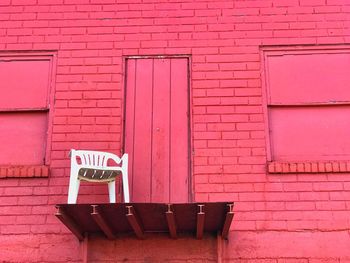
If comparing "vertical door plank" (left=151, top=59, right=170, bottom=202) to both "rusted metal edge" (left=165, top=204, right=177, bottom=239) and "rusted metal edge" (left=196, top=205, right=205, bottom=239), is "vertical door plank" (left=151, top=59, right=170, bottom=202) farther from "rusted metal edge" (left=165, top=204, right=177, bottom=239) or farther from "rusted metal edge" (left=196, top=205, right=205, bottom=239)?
"rusted metal edge" (left=196, top=205, right=205, bottom=239)

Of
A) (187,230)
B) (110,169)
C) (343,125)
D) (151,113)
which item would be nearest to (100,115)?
(151,113)

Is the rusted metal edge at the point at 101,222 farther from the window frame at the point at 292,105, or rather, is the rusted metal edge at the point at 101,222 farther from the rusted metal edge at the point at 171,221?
the window frame at the point at 292,105

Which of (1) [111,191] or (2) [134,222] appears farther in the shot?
(1) [111,191]

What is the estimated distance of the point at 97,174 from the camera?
20.5 feet

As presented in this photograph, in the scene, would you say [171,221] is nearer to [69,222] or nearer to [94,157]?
[69,222]

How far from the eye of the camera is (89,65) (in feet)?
23.9

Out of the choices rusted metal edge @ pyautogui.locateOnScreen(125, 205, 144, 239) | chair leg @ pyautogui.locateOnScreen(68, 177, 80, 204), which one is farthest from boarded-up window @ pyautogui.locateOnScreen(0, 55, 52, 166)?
rusted metal edge @ pyautogui.locateOnScreen(125, 205, 144, 239)

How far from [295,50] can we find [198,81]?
125 centimetres

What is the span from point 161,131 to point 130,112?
0.44m

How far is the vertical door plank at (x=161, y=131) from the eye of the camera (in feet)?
22.1

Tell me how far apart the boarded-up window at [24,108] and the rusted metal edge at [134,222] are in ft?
4.82

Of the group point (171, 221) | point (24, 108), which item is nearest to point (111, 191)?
point (171, 221)

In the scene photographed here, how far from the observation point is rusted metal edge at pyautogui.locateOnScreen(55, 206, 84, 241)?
5.80 m

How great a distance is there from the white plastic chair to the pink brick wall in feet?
1.18
